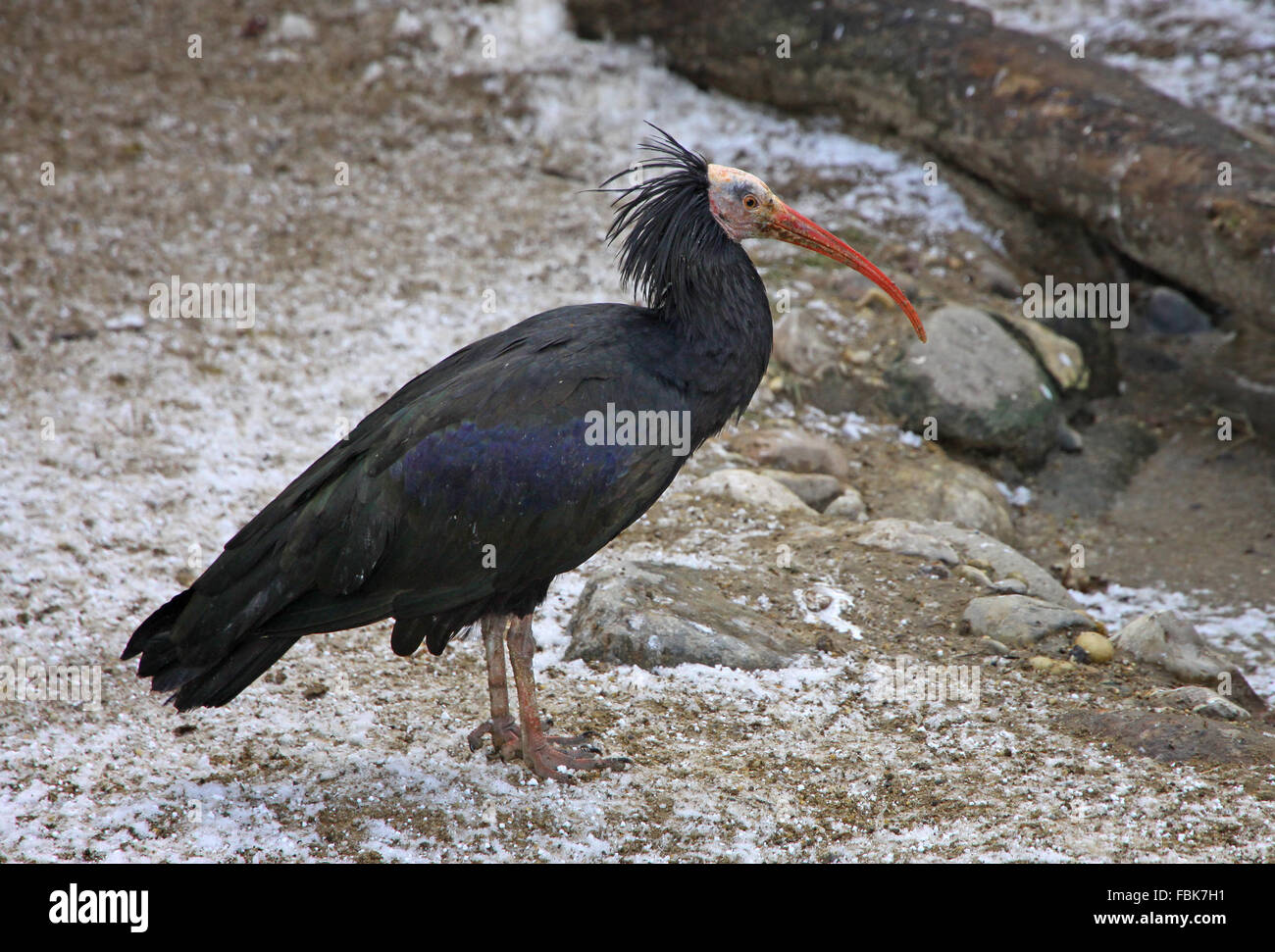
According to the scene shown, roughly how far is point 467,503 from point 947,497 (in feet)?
11.4

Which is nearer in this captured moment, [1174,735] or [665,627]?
[1174,735]

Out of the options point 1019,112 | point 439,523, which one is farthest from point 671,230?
point 1019,112

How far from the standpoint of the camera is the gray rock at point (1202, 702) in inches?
198

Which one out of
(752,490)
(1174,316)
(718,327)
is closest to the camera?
(718,327)

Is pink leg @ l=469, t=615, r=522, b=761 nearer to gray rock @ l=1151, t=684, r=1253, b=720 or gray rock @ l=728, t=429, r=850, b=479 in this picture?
gray rock @ l=728, t=429, r=850, b=479

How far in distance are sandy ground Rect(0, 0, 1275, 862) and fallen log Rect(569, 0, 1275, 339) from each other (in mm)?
346

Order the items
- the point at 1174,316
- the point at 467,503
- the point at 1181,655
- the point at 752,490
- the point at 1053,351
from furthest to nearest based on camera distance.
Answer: the point at 1174,316, the point at 1053,351, the point at 752,490, the point at 1181,655, the point at 467,503

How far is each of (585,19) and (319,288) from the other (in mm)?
4260

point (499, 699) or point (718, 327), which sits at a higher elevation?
point (718, 327)

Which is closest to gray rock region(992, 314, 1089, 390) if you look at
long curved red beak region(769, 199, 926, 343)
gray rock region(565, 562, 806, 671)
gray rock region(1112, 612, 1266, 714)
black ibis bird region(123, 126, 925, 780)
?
gray rock region(1112, 612, 1266, 714)

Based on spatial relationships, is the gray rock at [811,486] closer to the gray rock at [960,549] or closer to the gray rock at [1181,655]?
the gray rock at [960,549]

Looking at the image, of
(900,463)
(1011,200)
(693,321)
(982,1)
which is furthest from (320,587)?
(982,1)

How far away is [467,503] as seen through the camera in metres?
4.36

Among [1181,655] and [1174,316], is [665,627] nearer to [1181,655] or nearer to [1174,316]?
[1181,655]
